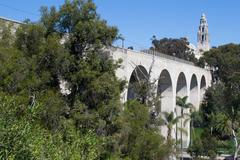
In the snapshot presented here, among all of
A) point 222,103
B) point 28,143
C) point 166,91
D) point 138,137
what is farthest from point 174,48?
point 28,143

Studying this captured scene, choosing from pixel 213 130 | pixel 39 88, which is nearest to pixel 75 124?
pixel 39 88

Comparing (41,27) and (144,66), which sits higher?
(144,66)

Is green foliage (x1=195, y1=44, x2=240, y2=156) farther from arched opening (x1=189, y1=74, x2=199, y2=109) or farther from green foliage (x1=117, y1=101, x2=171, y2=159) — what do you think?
green foliage (x1=117, y1=101, x2=171, y2=159)

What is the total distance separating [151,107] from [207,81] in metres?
25.1

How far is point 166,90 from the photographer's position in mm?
29969

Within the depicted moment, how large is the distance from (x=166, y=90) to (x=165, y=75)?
1.36 meters

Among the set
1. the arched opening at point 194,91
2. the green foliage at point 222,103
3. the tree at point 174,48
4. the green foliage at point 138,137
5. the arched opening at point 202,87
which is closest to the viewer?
the green foliage at point 138,137

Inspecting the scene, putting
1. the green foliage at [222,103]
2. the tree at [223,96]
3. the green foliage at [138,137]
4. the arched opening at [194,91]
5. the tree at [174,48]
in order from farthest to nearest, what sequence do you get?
1. the tree at [174,48]
2. the arched opening at [194,91]
3. the tree at [223,96]
4. the green foliage at [222,103]
5. the green foliage at [138,137]

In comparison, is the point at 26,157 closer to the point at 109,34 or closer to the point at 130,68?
the point at 109,34

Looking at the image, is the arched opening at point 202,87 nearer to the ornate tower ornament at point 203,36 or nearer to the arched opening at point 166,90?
the arched opening at point 166,90

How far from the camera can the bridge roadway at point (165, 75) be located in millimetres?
21406

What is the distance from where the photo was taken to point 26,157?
6.61 m

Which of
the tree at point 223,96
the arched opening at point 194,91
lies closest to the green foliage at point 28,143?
the tree at point 223,96

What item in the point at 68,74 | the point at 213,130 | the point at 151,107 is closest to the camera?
the point at 68,74
